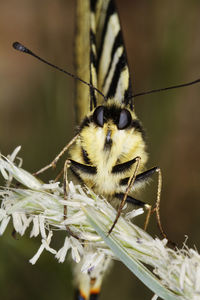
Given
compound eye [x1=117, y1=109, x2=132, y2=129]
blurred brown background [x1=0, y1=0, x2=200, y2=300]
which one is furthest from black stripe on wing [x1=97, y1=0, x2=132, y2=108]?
blurred brown background [x1=0, y1=0, x2=200, y2=300]

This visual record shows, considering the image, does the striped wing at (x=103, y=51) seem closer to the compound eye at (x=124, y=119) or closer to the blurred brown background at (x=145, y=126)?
the compound eye at (x=124, y=119)

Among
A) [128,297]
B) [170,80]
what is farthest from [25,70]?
[128,297]

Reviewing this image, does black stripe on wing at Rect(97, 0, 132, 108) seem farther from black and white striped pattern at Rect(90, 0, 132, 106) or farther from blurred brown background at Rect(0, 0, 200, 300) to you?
blurred brown background at Rect(0, 0, 200, 300)

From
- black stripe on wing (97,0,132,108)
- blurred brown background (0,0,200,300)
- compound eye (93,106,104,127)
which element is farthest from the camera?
blurred brown background (0,0,200,300)

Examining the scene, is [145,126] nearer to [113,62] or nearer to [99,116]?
[113,62]

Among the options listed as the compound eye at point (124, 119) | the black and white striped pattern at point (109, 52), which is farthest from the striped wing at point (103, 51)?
the compound eye at point (124, 119)

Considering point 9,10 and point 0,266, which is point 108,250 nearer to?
point 0,266
